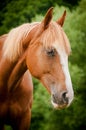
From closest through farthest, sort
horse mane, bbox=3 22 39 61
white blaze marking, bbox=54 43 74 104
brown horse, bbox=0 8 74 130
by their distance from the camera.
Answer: white blaze marking, bbox=54 43 74 104 → brown horse, bbox=0 8 74 130 → horse mane, bbox=3 22 39 61

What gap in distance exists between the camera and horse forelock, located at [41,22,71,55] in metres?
5.54

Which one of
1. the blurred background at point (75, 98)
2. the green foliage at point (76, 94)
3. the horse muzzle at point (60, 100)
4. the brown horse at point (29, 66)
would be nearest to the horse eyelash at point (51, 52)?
the brown horse at point (29, 66)

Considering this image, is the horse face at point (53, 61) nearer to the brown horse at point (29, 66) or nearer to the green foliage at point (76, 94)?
the brown horse at point (29, 66)

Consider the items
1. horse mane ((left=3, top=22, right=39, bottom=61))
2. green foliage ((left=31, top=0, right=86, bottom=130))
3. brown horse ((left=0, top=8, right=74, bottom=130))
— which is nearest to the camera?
brown horse ((left=0, top=8, right=74, bottom=130))

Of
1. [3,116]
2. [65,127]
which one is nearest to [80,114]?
[65,127]

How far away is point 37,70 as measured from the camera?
18.8ft

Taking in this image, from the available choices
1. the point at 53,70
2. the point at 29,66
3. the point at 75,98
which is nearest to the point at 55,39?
the point at 53,70

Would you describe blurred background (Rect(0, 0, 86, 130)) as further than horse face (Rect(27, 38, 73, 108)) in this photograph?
Yes

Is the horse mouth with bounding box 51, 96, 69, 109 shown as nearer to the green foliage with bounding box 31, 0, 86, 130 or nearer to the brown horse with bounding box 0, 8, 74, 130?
the brown horse with bounding box 0, 8, 74, 130

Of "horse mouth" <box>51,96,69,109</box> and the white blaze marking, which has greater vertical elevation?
the white blaze marking

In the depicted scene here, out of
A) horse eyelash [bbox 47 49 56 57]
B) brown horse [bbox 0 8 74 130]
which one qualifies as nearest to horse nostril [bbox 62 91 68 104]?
brown horse [bbox 0 8 74 130]

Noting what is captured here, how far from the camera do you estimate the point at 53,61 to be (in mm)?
5555

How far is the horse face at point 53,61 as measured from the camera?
543cm

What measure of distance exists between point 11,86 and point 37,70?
23.7 inches
